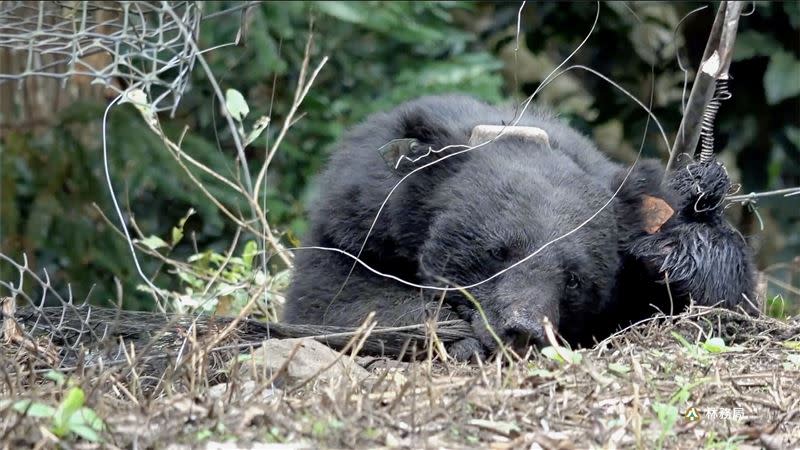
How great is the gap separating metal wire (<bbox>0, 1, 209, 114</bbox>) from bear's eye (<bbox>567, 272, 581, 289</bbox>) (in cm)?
152

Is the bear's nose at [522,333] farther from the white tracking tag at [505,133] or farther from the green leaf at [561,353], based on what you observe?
the white tracking tag at [505,133]

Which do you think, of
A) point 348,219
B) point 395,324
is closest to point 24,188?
point 348,219

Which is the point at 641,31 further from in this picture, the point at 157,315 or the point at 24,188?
the point at 157,315

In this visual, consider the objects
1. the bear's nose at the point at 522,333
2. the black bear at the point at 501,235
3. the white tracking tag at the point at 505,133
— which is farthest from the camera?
the white tracking tag at the point at 505,133

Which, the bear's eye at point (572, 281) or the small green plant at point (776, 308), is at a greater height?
the bear's eye at point (572, 281)

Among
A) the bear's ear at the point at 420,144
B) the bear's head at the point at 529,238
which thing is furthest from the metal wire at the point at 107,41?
the bear's head at the point at 529,238

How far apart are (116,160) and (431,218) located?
2.92m

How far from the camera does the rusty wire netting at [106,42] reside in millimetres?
4332

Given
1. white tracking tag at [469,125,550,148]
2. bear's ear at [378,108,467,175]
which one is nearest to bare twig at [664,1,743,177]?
white tracking tag at [469,125,550,148]

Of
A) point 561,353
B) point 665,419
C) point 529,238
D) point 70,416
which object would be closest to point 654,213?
point 529,238

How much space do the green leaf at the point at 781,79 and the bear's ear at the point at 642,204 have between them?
10.7ft

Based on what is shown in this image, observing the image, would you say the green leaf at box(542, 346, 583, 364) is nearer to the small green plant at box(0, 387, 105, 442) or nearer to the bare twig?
the small green plant at box(0, 387, 105, 442)

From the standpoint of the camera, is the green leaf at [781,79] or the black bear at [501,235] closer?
the black bear at [501,235]

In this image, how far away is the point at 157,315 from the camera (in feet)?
12.7
